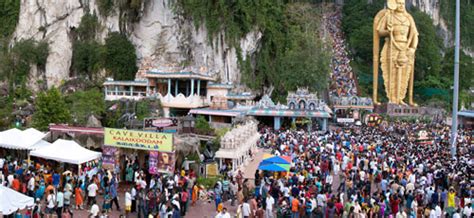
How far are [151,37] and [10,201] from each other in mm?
30657

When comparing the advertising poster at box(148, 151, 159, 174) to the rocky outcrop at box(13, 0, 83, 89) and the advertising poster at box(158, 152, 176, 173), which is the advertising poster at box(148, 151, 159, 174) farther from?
the rocky outcrop at box(13, 0, 83, 89)

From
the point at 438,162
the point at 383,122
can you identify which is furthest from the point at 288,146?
the point at 383,122

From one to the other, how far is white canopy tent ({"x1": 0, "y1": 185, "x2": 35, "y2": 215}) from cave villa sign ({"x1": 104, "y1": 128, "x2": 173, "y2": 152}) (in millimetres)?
4992

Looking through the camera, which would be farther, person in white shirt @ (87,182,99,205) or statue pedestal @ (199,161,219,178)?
statue pedestal @ (199,161,219,178)

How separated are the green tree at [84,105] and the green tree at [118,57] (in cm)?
641

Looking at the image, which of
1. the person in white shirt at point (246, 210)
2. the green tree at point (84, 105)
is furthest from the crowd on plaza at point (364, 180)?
the green tree at point (84, 105)

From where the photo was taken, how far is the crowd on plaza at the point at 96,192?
12773mm

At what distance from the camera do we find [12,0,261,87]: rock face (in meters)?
39.1

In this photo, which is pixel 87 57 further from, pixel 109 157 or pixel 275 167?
pixel 275 167

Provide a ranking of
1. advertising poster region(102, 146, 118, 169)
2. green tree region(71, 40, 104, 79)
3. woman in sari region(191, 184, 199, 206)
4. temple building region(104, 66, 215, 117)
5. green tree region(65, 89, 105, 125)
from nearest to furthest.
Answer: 1. woman in sari region(191, 184, 199, 206)
2. advertising poster region(102, 146, 118, 169)
3. green tree region(65, 89, 105, 125)
4. temple building region(104, 66, 215, 117)
5. green tree region(71, 40, 104, 79)

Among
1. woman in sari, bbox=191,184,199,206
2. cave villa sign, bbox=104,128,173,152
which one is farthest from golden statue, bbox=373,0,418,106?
woman in sari, bbox=191,184,199,206

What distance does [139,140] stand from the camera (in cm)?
1591

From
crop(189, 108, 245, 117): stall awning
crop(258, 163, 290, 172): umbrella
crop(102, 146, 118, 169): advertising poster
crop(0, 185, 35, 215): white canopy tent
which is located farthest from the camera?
crop(189, 108, 245, 117): stall awning

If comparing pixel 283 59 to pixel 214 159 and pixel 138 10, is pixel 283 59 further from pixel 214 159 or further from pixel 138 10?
pixel 214 159
